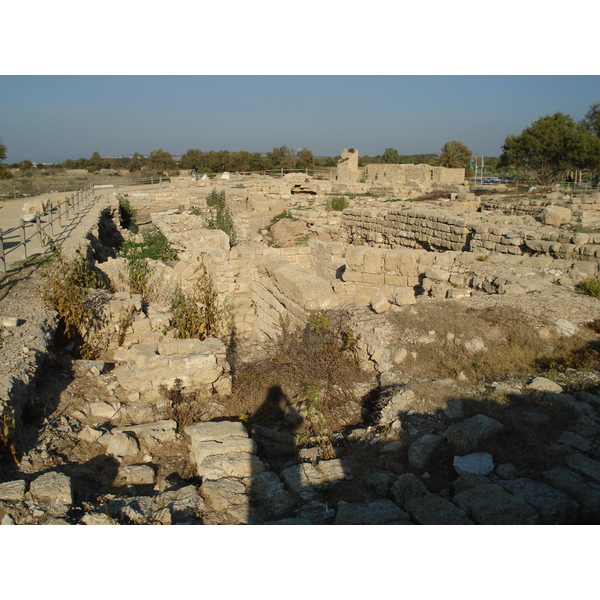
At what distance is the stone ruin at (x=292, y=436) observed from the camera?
281 centimetres

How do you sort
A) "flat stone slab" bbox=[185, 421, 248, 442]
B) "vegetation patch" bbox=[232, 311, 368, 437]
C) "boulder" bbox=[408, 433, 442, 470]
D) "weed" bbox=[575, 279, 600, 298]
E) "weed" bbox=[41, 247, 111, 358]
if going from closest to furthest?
"boulder" bbox=[408, 433, 442, 470]
"flat stone slab" bbox=[185, 421, 248, 442]
"vegetation patch" bbox=[232, 311, 368, 437]
"weed" bbox=[41, 247, 111, 358]
"weed" bbox=[575, 279, 600, 298]

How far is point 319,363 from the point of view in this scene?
5.03m

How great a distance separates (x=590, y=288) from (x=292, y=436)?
519cm

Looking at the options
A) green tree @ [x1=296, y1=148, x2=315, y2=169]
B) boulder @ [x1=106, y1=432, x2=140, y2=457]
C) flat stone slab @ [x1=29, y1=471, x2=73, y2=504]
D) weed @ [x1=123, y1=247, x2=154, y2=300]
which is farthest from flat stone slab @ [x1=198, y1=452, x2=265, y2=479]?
green tree @ [x1=296, y1=148, x2=315, y2=169]

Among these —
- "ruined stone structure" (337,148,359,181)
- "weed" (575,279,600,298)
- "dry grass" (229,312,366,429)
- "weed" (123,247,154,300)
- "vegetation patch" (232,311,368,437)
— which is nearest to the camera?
"vegetation patch" (232,311,368,437)

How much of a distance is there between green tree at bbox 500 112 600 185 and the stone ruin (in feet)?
85.9

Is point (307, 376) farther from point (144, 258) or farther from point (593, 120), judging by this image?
point (593, 120)

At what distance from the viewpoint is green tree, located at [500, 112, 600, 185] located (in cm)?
3309

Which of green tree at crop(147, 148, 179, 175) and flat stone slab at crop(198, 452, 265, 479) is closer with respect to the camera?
flat stone slab at crop(198, 452, 265, 479)

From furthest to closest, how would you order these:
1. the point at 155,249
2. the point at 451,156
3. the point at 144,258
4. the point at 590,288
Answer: the point at 451,156 → the point at 155,249 → the point at 144,258 → the point at 590,288

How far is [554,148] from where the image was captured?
34.1 m

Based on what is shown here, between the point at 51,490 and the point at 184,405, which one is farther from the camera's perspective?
the point at 184,405

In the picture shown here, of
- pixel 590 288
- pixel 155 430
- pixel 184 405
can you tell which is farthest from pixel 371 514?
pixel 590 288

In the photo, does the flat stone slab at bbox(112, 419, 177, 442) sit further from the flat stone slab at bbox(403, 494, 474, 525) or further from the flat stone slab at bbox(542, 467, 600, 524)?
A: the flat stone slab at bbox(542, 467, 600, 524)
